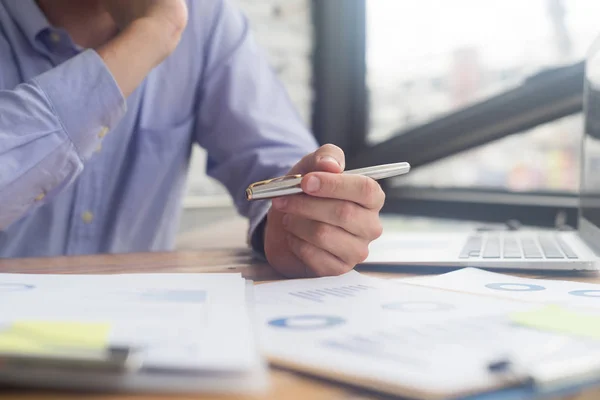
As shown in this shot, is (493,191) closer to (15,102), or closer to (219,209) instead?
(219,209)

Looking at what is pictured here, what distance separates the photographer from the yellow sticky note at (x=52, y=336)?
29cm

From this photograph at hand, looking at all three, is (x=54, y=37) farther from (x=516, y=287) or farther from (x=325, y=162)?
(x=516, y=287)

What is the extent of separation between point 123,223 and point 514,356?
846 mm

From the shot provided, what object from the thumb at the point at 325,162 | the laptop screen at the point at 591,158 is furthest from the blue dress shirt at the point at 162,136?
the laptop screen at the point at 591,158

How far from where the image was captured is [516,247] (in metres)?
0.77

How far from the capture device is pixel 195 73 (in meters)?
1.08

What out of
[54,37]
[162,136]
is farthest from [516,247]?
[54,37]

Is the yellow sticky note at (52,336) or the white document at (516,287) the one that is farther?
the white document at (516,287)

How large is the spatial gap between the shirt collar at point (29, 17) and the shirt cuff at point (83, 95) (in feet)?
0.72

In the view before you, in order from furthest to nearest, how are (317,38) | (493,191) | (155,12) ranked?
(317,38)
(493,191)
(155,12)

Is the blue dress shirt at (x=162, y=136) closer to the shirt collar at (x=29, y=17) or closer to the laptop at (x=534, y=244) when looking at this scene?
the shirt collar at (x=29, y=17)

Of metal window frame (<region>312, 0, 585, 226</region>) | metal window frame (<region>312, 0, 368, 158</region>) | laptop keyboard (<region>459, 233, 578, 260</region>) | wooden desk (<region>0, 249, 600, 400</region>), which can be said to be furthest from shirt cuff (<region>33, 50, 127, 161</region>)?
metal window frame (<region>312, 0, 368, 158</region>)

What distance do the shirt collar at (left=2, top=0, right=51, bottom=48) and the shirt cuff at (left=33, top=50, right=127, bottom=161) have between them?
219 millimetres

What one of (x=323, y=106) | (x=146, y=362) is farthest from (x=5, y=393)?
(x=323, y=106)
